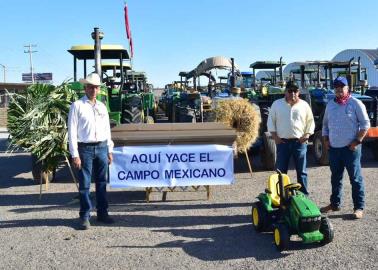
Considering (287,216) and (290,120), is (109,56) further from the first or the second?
(287,216)

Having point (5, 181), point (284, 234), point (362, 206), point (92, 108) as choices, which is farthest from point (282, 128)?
point (5, 181)

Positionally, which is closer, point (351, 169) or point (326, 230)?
point (326, 230)

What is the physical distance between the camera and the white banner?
22.9ft

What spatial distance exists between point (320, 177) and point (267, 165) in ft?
4.34

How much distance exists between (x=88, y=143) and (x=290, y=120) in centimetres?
268

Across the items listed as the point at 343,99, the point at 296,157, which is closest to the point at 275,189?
the point at 296,157

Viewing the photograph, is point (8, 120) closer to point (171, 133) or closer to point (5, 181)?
point (5, 181)

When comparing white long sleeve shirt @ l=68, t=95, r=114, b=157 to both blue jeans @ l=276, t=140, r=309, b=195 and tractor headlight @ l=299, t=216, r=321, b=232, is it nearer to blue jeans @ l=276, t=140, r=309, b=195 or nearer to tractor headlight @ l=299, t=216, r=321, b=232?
blue jeans @ l=276, t=140, r=309, b=195

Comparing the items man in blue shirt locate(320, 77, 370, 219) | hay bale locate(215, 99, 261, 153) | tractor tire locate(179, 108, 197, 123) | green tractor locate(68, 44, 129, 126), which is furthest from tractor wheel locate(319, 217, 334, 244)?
green tractor locate(68, 44, 129, 126)

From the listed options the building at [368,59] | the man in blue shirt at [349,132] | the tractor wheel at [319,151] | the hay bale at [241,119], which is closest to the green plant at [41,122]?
the hay bale at [241,119]

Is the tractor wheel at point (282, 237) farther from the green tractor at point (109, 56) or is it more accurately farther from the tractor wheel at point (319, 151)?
the green tractor at point (109, 56)

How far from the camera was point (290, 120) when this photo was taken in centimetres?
632

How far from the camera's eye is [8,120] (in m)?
7.91

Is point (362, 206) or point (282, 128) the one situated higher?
point (282, 128)
